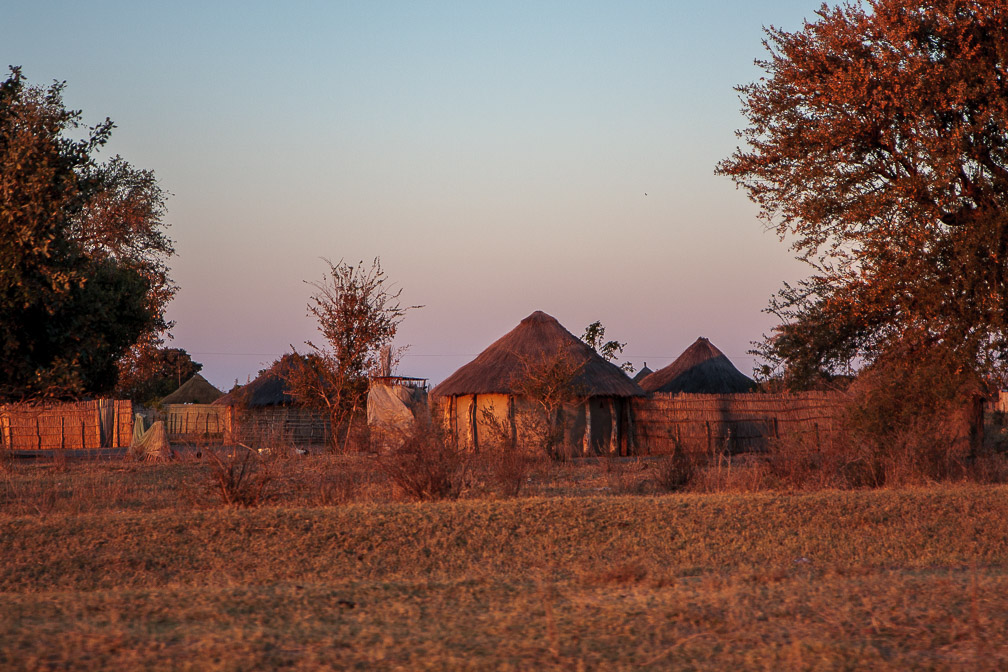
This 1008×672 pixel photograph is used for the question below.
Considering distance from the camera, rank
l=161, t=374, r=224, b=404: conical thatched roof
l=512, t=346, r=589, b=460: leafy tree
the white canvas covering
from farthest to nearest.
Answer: l=161, t=374, r=224, b=404: conical thatched roof < the white canvas covering < l=512, t=346, r=589, b=460: leafy tree

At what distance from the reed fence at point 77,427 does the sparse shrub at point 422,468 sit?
19476 millimetres

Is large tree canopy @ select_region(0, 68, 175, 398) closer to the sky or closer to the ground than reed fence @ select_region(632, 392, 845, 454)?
closer to the sky

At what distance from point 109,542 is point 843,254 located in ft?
36.1

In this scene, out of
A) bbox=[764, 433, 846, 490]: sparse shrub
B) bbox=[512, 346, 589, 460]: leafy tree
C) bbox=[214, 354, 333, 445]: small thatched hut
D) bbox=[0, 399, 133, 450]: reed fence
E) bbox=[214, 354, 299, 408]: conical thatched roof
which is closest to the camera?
bbox=[764, 433, 846, 490]: sparse shrub

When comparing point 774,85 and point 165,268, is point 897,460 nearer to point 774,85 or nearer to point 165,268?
point 774,85

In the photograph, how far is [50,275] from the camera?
33.0 feet

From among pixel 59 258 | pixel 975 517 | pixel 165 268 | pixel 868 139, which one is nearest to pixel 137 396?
pixel 165 268

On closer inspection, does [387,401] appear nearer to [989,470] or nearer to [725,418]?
[725,418]

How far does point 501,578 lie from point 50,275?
19.6 feet

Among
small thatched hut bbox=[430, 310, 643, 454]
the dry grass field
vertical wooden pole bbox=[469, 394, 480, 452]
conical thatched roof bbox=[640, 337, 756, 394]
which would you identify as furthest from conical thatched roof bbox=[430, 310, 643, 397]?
the dry grass field

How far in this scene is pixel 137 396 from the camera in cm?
3700

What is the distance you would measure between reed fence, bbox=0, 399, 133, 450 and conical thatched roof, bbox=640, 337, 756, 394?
17059 millimetres

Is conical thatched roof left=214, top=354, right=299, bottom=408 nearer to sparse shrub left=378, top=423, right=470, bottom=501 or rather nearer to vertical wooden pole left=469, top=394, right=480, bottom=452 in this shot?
vertical wooden pole left=469, top=394, right=480, bottom=452

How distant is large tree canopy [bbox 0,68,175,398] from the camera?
1008 centimetres
